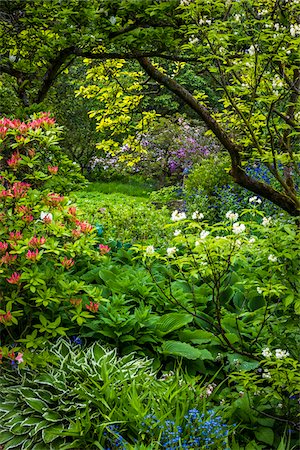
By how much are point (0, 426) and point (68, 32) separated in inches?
98.0

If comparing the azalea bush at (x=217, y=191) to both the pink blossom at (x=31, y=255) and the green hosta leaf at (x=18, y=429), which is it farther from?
the green hosta leaf at (x=18, y=429)

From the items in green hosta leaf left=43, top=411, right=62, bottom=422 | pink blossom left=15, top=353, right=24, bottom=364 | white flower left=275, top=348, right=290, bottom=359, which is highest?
white flower left=275, top=348, right=290, bottom=359

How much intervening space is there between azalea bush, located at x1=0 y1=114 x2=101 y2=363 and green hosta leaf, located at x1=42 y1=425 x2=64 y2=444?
0.42 m

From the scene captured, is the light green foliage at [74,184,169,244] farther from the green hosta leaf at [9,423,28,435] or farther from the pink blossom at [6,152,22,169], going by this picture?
the green hosta leaf at [9,423,28,435]

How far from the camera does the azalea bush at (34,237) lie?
116 inches

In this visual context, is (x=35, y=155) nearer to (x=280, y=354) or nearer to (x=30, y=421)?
(x=30, y=421)

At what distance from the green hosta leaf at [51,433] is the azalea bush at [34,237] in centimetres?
42

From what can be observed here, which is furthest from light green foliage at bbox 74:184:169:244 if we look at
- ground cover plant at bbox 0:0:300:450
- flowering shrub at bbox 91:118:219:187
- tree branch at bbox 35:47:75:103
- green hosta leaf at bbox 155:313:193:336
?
flowering shrub at bbox 91:118:219:187

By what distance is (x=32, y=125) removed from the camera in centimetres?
322

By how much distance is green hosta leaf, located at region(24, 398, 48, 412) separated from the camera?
2832mm

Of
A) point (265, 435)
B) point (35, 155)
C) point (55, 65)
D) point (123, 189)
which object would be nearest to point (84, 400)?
point (265, 435)

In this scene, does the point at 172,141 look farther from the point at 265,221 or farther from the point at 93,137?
the point at 265,221

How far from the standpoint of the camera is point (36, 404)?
286cm

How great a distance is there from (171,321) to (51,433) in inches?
42.8
